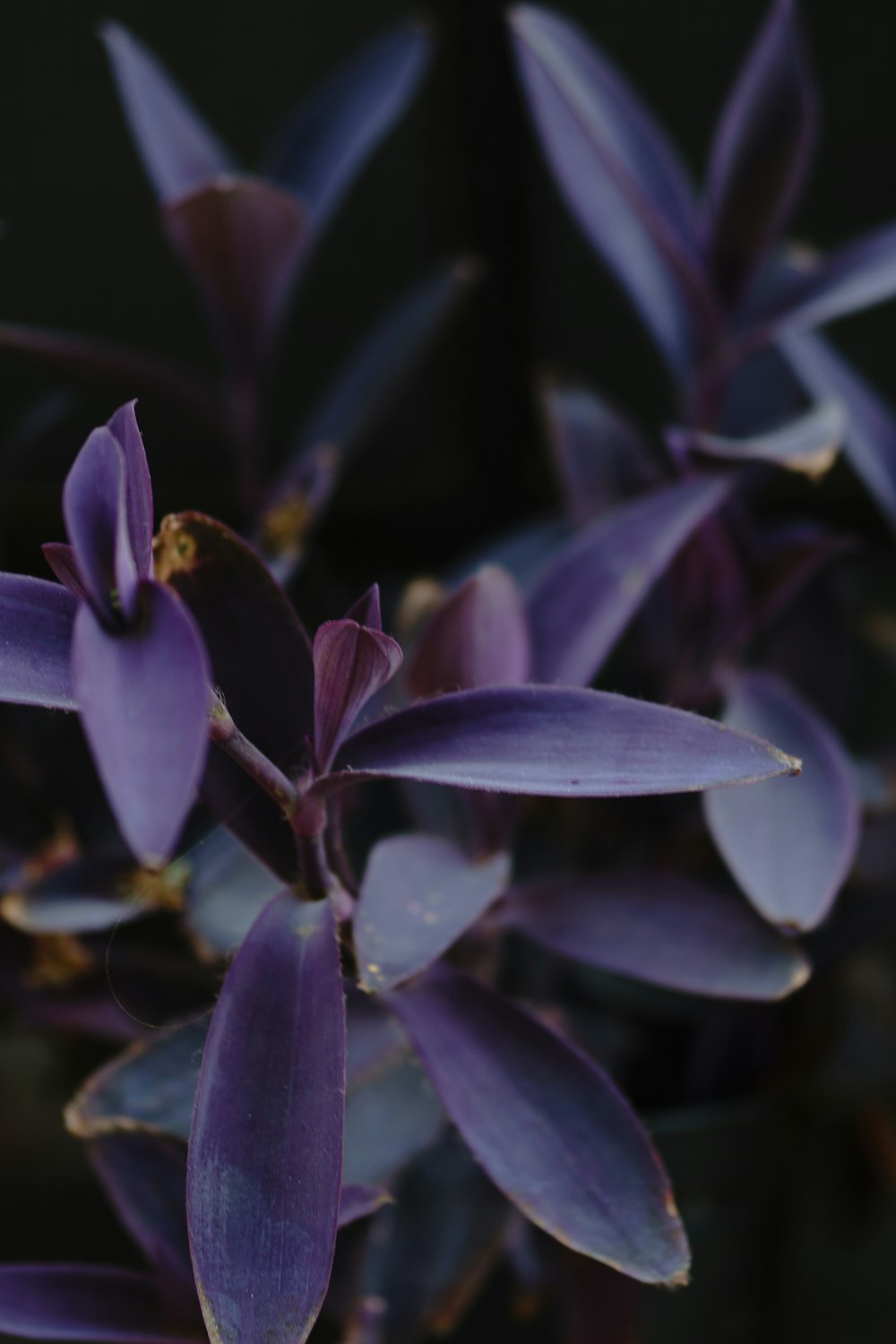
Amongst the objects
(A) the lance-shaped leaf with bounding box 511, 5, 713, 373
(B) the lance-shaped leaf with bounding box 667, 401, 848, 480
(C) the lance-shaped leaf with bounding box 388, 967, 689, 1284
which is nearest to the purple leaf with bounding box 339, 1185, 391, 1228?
(C) the lance-shaped leaf with bounding box 388, 967, 689, 1284

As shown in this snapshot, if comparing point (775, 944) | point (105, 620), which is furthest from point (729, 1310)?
point (105, 620)

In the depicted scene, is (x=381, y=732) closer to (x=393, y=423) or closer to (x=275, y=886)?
(x=275, y=886)

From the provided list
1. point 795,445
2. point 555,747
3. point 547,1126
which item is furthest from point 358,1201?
point 795,445

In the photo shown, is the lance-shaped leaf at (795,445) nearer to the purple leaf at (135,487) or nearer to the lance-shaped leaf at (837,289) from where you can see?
the lance-shaped leaf at (837,289)

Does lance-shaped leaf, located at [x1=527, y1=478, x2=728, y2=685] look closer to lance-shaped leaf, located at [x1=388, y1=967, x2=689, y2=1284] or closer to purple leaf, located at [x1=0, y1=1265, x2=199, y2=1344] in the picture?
lance-shaped leaf, located at [x1=388, y1=967, x2=689, y2=1284]

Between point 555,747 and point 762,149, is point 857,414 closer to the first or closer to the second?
point 762,149
